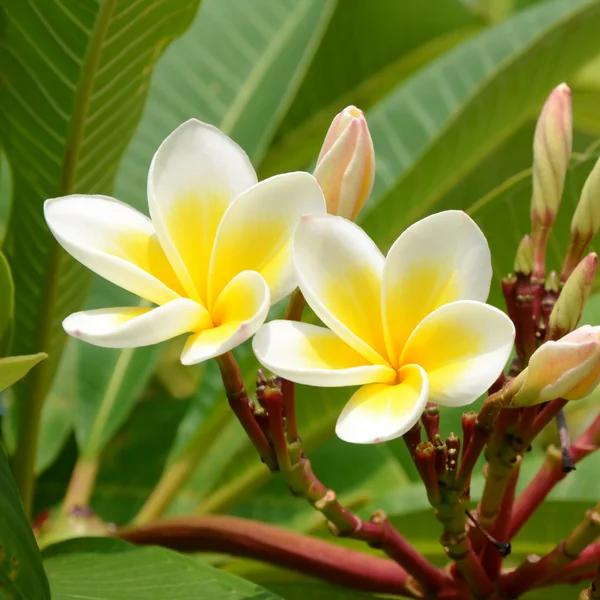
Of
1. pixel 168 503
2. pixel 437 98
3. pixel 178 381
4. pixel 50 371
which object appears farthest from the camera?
pixel 178 381

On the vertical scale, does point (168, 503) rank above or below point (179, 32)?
below

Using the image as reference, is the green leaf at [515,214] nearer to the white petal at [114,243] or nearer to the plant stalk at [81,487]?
the white petal at [114,243]

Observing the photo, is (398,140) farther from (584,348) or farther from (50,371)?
(584,348)

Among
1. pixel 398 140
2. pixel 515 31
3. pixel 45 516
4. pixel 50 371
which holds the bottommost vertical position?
pixel 45 516

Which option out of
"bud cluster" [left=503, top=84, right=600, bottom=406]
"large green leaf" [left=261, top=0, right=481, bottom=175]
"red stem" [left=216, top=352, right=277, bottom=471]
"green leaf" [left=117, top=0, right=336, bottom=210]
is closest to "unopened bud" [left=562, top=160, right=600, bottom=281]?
"bud cluster" [left=503, top=84, right=600, bottom=406]

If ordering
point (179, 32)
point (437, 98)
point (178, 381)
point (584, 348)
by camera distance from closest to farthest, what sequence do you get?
point (584, 348) < point (179, 32) < point (437, 98) < point (178, 381)

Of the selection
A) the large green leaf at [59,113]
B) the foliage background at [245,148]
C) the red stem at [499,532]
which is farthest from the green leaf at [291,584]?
the large green leaf at [59,113]

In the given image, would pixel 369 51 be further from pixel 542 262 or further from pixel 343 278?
pixel 343 278

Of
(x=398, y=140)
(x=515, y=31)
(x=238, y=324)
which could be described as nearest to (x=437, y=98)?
(x=398, y=140)

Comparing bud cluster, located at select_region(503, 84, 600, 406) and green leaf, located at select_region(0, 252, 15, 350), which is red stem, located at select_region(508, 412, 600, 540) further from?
green leaf, located at select_region(0, 252, 15, 350)
